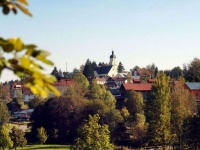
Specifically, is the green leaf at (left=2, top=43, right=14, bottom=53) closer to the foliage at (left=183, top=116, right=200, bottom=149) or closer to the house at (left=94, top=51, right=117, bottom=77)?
the foliage at (left=183, top=116, right=200, bottom=149)

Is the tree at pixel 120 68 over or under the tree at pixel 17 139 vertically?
over

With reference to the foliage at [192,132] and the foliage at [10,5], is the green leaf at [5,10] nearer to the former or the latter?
the foliage at [10,5]

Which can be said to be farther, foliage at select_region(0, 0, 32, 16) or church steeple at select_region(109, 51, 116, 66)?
church steeple at select_region(109, 51, 116, 66)

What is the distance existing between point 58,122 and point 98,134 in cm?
1832

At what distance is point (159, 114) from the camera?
3400cm

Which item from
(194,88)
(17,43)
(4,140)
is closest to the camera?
(17,43)

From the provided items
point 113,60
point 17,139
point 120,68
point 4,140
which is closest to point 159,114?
point 17,139

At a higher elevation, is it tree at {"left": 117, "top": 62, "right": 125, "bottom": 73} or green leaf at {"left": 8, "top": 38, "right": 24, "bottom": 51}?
tree at {"left": 117, "top": 62, "right": 125, "bottom": 73}

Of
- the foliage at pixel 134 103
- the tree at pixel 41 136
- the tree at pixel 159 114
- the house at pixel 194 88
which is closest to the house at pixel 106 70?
the house at pixel 194 88

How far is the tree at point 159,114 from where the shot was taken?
109 feet

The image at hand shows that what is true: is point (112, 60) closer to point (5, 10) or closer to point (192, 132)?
point (192, 132)

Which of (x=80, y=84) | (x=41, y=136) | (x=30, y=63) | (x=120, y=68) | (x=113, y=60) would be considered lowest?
(x=41, y=136)

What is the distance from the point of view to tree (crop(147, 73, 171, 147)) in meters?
33.2

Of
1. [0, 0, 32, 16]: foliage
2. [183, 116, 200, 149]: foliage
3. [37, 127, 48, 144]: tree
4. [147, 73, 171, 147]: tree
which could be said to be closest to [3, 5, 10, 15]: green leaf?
[0, 0, 32, 16]: foliage
